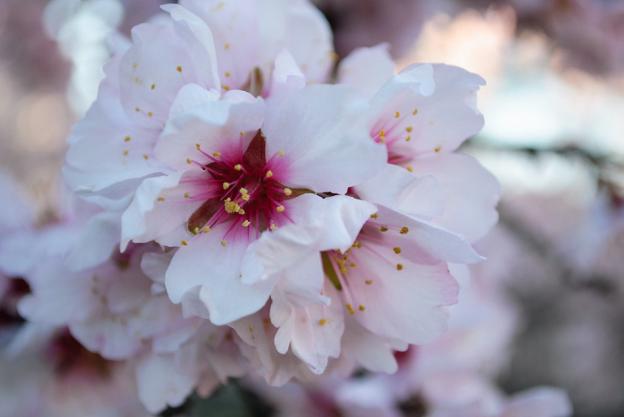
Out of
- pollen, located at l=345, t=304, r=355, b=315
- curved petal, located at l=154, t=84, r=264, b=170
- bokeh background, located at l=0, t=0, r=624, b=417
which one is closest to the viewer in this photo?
curved petal, located at l=154, t=84, r=264, b=170

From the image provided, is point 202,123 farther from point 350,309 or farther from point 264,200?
point 350,309

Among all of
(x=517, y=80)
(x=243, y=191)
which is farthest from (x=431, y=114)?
(x=517, y=80)

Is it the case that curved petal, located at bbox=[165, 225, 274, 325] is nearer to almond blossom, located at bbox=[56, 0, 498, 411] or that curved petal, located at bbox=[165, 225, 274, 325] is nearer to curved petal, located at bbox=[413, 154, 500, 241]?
almond blossom, located at bbox=[56, 0, 498, 411]

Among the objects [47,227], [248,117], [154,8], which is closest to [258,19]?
[248,117]

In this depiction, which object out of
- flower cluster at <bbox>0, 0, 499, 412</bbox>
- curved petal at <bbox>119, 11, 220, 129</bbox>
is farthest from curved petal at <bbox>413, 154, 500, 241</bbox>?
curved petal at <bbox>119, 11, 220, 129</bbox>

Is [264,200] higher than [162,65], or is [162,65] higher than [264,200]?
[162,65]

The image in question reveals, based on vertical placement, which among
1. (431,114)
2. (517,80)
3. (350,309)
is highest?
(431,114)

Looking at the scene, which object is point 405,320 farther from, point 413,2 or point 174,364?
point 413,2

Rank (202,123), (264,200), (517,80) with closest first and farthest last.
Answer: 1. (202,123)
2. (264,200)
3. (517,80)
